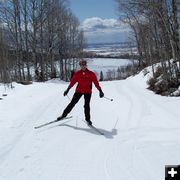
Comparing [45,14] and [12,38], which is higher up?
[45,14]

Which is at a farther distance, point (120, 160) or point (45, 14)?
point (45, 14)

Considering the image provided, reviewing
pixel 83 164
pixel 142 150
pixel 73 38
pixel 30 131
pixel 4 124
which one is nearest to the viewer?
pixel 83 164

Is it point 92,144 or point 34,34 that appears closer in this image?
point 92,144

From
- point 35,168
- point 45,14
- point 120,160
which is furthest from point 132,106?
point 45,14

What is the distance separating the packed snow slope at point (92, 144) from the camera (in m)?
5.11

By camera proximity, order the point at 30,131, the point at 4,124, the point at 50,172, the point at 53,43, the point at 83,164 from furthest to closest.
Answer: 1. the point at 53,43
2. the point at 4,124
3. the point at 30,131
4. the point at 83,164
5. the point at 50,172

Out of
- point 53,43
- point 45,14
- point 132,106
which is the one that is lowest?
point 132,106

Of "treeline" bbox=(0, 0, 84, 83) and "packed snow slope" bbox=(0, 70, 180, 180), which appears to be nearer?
"packed snow slope" bbox=(0, 70, 180, 180)

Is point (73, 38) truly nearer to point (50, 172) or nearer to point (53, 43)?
point (53, 43)

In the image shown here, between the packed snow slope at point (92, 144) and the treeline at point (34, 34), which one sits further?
the treeline at point (34, 34)

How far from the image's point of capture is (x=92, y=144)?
6.65 m

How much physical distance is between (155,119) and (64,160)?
13.1 feet

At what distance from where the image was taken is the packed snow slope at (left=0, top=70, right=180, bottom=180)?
5105mm

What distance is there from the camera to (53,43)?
3641cm
